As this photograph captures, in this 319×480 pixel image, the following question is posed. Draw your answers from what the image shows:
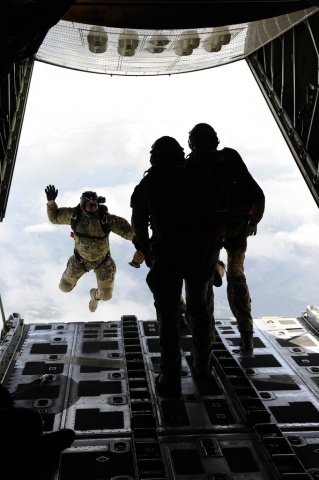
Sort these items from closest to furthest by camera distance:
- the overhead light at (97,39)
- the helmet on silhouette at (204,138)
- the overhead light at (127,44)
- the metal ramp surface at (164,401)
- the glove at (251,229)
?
1. the metal ramp surface at (164,401)
2. the helmet on silhouette at (204,138)
3. the glove at (251,229)
4. the overhead light at (97,39)
5. the overhead light at (127,44)

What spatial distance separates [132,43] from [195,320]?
111 inches

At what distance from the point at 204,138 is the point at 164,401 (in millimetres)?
2164

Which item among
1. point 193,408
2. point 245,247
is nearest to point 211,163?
point 245,247

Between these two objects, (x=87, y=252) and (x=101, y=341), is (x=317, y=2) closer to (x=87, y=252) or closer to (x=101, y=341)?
(x=101, y=341)

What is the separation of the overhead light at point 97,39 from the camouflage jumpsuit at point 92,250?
7.25 ft

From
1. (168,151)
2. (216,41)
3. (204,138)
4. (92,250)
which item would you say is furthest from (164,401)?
(92,250)

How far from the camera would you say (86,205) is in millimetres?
7223

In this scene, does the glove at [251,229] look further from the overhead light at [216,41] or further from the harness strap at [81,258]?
the harness strap at [81,258]

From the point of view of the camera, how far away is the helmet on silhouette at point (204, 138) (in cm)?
491

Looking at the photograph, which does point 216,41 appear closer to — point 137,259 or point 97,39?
point 97,39

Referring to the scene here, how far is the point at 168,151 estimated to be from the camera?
172 inches

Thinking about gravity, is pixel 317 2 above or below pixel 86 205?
below

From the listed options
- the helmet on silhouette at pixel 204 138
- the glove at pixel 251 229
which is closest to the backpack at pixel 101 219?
the glove at pixel 251 229

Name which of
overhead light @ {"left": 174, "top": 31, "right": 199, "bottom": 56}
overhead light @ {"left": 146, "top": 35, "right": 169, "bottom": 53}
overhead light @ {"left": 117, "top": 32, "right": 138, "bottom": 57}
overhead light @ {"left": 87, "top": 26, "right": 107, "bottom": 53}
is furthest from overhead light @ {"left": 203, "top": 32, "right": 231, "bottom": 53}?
overhead light @ {"left": 87, "top": 26, "right": 107, "bottom": 53}
